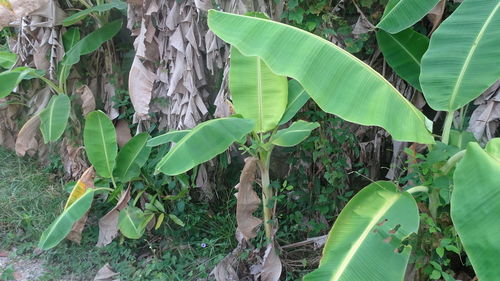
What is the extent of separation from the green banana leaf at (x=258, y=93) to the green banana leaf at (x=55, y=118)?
143 centimetres

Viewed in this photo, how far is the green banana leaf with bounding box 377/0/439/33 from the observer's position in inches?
76.4

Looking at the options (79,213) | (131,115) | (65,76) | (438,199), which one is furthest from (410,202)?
(65,76)

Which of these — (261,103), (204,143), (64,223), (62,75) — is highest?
(261,103)

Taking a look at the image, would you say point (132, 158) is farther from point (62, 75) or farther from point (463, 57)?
point (463, 57)

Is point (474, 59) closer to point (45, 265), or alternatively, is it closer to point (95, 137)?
point (95, 137)

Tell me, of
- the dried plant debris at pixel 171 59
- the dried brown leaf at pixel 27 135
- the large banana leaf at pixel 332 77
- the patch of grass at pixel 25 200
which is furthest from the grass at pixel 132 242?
the large banana leaf at pixel 332 77

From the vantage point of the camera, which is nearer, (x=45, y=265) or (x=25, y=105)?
(x=45, y=265)

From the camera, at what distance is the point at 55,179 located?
12.0 ft

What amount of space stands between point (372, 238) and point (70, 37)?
→ 268 cm

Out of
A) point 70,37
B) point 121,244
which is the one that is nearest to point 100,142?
point 121,244

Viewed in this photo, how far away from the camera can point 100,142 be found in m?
2.82

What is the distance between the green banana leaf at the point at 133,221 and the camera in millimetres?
2680

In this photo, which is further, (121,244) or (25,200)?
(25,200)

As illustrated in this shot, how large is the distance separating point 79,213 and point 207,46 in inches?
46.8
